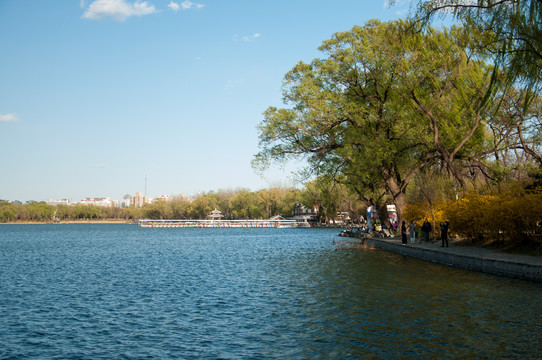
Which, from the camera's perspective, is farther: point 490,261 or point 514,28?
point 490,261

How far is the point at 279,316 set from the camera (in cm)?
1530

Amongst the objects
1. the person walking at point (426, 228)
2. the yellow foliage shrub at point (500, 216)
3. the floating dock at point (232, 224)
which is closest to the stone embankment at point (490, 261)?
the yellow foliage shrub at point (500, 216)

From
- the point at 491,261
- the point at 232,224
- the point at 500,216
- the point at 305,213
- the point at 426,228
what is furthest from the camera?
the point at 305,213

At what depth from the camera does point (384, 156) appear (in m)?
37.8

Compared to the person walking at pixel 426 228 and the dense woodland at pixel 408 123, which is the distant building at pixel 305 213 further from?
the person walking at pixel 426 228

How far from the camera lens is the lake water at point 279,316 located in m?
11.6

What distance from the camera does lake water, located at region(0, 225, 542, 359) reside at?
38.0 ft

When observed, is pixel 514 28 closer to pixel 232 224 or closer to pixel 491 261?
pixel 491 261

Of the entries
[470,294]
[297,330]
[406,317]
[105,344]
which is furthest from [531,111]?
[105,344]

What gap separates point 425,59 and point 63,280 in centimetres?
2654

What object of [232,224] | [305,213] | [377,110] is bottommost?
[232,224]

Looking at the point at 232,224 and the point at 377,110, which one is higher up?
the point at 377,110

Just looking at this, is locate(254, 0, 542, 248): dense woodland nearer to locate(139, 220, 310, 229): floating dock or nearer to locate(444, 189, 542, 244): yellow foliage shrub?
locate(444, 189, 542, 244): yellow foliage shrub

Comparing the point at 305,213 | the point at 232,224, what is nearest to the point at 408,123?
the point at 232,224
